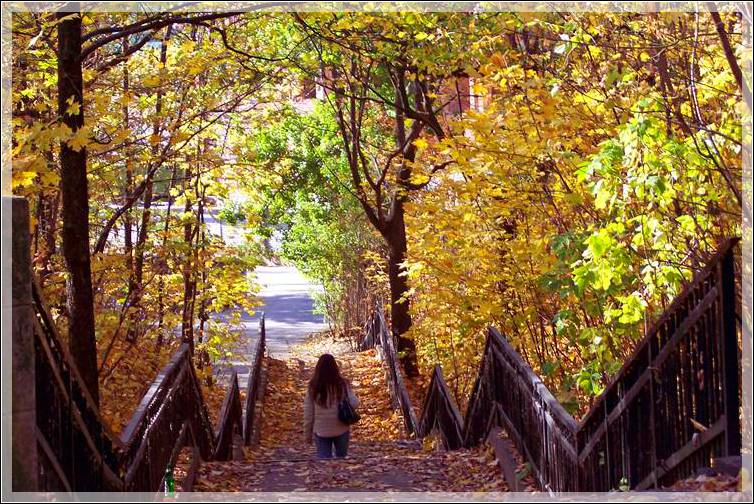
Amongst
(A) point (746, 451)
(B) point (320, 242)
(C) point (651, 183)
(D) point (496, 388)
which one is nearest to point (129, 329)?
(D) point (496, 388)

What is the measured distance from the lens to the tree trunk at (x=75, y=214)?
7629 mm

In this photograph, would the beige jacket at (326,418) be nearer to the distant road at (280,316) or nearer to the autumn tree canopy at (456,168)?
the autumn tree canopy at (456,168)

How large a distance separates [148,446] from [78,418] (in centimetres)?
146

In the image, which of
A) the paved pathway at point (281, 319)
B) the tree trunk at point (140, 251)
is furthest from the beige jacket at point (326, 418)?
the paved pathway at point (281, 319)

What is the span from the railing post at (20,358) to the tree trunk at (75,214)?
2873 millimetres

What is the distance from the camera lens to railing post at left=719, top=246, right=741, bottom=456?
5.03m

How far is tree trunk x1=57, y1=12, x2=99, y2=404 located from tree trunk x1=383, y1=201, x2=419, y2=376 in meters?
10.4

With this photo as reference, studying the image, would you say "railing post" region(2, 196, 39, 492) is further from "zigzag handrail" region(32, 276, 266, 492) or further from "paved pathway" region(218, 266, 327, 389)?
"paved pathway" region(218, 266, 327, 389)

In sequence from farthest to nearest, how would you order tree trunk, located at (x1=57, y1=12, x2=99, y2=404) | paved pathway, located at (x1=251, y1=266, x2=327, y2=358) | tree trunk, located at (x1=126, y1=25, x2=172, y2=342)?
1. paved pathway, located at (x1=251, y1=266, x2=327, y2=358)
2. tree trunk, located at (x1=126, y1=25, x2=172, y2=342)
3. tree trunk, located at (x1=57, y1=12, x2=99, y2=404)

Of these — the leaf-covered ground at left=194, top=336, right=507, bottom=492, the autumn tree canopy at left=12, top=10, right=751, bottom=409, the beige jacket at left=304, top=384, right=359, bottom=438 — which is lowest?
the leaf-covered ground at left=194, top=336, right=507, bottom=492

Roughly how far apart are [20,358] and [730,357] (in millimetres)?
3541

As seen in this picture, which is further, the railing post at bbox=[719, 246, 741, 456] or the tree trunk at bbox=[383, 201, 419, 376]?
the tree trunk at bbox=[383, 201, 419, 376]

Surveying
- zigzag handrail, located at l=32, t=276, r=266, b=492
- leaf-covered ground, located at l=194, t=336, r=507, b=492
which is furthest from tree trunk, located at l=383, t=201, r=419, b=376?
zigzag handrail, located at l=32, t=276, r=266, b=492

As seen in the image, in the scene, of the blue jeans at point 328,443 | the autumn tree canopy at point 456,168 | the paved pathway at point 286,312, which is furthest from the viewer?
the paved pathway at point 286,312
